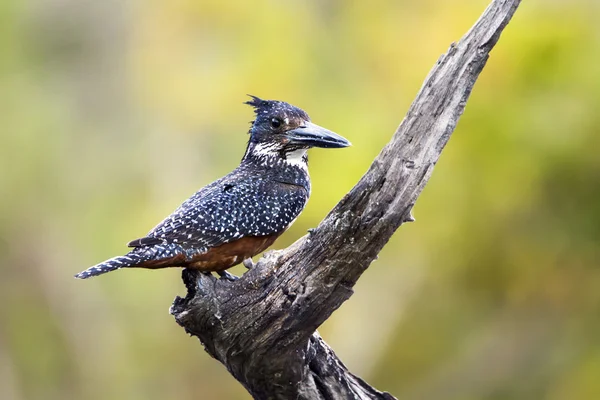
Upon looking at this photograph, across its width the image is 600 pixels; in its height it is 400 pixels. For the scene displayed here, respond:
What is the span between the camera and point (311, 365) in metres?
4.95

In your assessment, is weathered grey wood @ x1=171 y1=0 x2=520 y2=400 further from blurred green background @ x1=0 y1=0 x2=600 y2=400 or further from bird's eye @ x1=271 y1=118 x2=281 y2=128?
blurred green background @ x1=0 y1=0 x2=600 y2=400

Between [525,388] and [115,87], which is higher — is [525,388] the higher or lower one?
the lower one

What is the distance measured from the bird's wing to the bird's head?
289 mm

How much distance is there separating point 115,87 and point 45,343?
13.0ft

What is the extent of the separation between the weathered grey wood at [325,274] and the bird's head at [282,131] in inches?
46.0

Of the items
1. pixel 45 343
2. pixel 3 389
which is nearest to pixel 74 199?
pixel 45 343

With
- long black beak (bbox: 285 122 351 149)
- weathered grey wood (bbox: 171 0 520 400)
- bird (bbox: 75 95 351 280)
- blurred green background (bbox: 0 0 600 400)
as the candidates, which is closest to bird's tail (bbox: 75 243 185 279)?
bird (bbox: 75 95 351 280)

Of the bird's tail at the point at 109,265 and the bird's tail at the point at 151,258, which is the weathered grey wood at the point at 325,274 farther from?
the bird's tail at the point at 109,265

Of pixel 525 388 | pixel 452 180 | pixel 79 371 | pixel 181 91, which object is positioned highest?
pixel 181 91

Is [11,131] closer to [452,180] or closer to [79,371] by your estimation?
[79,371]

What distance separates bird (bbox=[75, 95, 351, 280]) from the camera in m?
4.86

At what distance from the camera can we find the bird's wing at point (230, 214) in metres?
4.95

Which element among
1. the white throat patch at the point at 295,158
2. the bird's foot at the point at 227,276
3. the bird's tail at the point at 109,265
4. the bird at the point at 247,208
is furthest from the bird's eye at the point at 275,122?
the bird's tail at the point at 109,265

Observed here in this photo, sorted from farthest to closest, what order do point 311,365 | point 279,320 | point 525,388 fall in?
1. point 525,388
2. point 311,365
3. point 279,320
